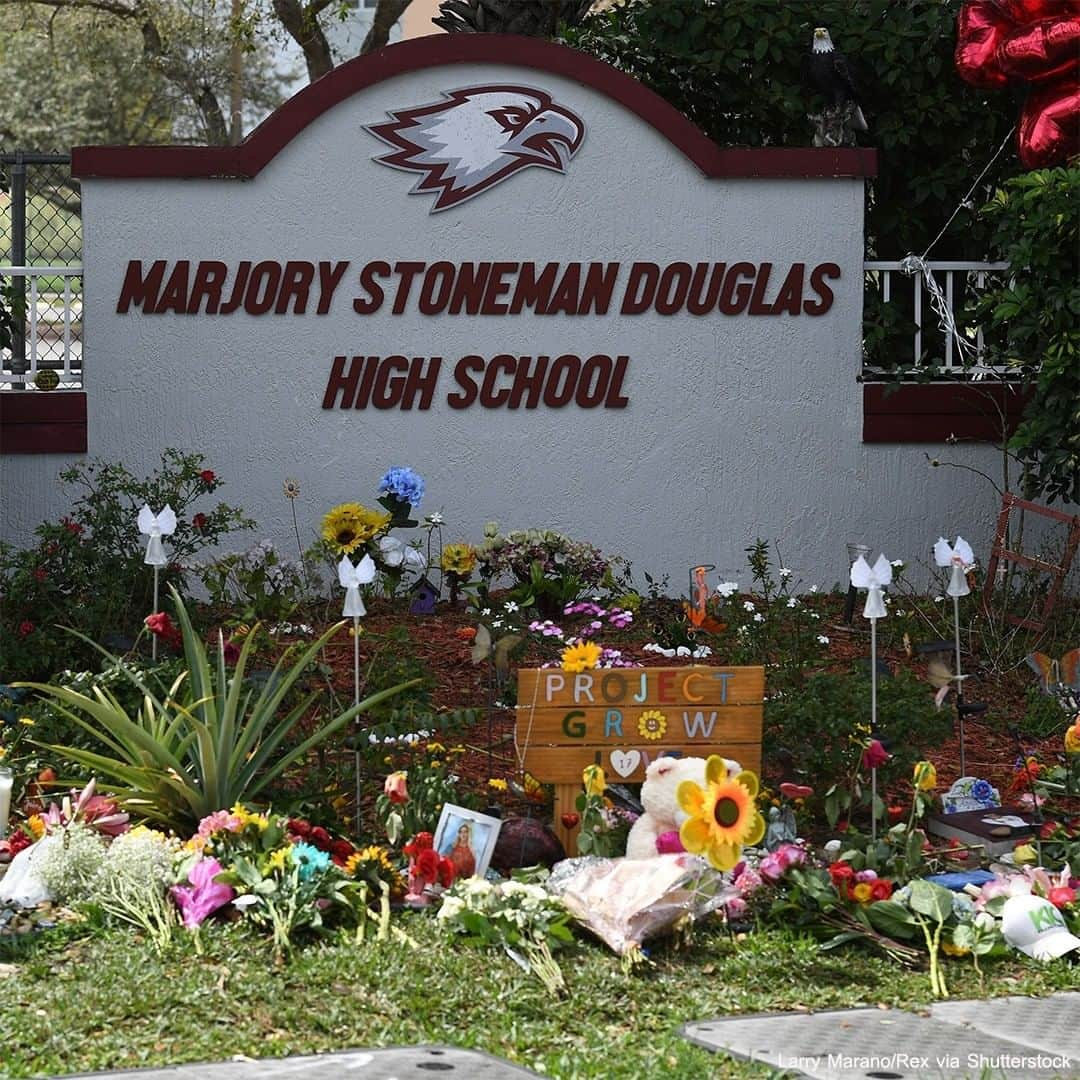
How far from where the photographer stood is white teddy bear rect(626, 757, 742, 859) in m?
5.12

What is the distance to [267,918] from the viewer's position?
471cm

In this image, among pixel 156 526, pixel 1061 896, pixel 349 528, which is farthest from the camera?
pixel 349 528

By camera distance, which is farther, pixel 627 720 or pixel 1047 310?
pixel 1047 310

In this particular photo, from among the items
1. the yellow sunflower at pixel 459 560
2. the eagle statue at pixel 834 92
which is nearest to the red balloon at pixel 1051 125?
the eagle statue at pixel 834 92

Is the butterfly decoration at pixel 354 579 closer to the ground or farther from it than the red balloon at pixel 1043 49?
closer to the ground

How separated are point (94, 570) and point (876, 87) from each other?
199 inches

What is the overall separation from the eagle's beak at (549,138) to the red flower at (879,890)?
193 inches

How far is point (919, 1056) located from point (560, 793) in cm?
176

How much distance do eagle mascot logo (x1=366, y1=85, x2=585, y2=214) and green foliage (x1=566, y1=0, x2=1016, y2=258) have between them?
147 cm

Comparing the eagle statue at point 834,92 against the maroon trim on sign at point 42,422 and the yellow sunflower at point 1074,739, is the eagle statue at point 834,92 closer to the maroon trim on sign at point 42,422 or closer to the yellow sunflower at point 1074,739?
the maroon trim on sign at point 42,422

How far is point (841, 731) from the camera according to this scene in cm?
573

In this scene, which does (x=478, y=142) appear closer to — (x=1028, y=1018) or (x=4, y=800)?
(x=4, y=800)

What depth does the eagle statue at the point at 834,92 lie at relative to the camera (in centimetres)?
946

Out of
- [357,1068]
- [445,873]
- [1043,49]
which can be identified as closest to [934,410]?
[1043,49]
